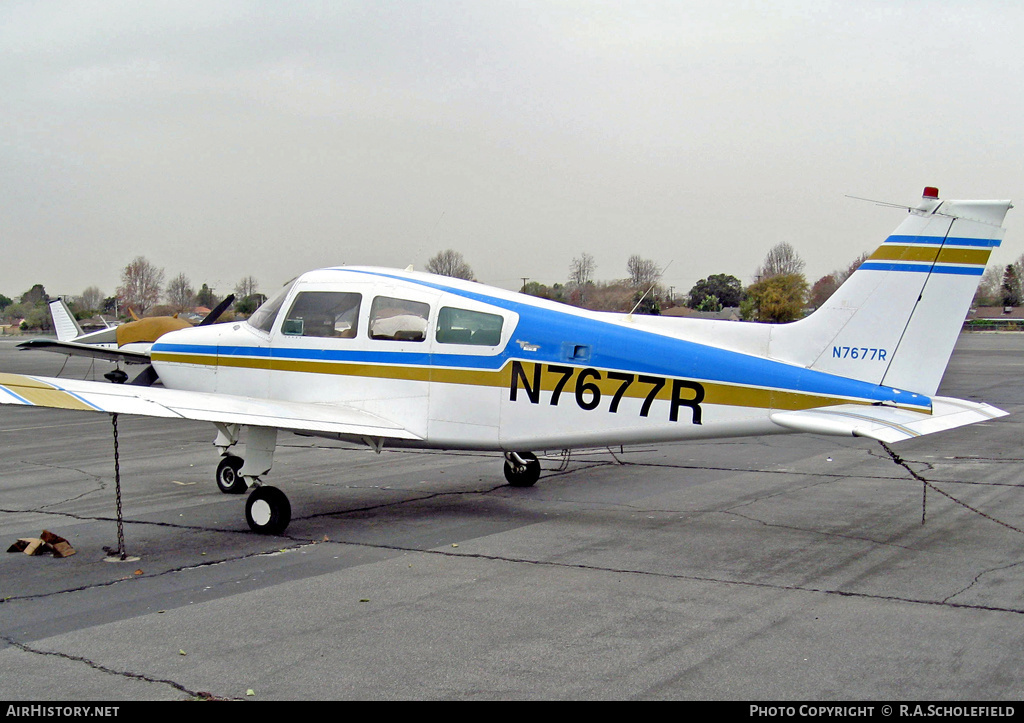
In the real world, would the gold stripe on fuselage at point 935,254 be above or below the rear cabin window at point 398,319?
above

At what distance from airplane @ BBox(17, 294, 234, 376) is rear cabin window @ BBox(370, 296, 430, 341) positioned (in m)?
9.52

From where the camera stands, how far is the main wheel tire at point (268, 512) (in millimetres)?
8711

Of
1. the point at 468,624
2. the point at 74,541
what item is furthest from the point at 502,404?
the point at 74,541

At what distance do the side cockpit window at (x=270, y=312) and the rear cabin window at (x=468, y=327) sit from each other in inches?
84.9

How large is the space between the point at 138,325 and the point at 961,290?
28887 mm

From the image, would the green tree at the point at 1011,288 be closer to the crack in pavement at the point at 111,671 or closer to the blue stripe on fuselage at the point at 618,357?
the blue stripe on fuselage at the point at 618,357

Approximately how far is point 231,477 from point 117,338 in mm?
24342

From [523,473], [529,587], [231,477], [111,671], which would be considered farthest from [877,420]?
[231,477]

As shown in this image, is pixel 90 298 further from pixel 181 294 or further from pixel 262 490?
pixel 262 490

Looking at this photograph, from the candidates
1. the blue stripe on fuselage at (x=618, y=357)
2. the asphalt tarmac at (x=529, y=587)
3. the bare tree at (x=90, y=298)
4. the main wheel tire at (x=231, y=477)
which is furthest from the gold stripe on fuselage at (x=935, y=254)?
the bare tree at (x=90, y=298)

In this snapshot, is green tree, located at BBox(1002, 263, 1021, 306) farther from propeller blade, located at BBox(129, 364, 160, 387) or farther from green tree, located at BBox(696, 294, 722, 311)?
propeller blade, located at BBox(129, 364, 160, 387)

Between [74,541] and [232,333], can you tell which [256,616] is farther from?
[232,333]

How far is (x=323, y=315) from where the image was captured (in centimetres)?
1007

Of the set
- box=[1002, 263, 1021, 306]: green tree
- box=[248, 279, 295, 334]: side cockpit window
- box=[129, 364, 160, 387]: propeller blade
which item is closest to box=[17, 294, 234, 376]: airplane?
box=[129, 364, 160, 387]: propeller blade
